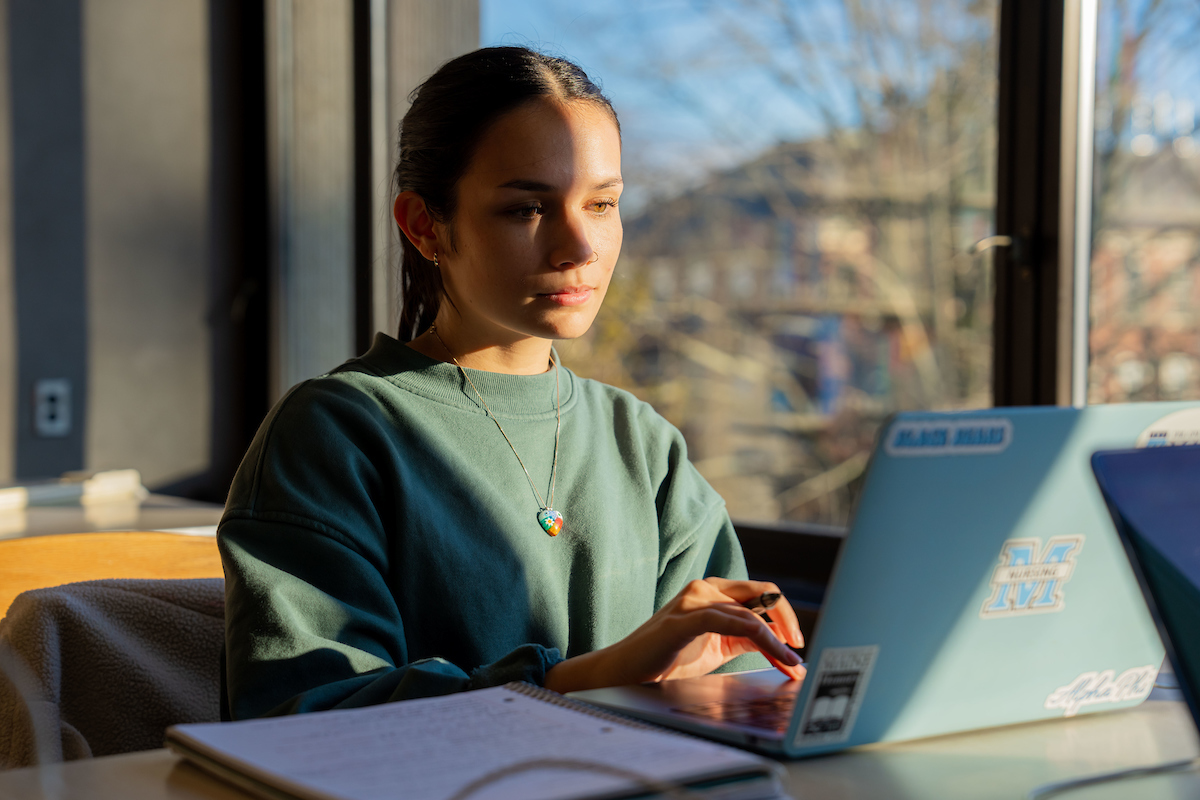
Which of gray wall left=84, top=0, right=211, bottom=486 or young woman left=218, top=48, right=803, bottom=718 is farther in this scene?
gray wall left=84, top=0, right=211, bottom=486

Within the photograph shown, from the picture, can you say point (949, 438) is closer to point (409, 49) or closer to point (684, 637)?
point (684, 637)

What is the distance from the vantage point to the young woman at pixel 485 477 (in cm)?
88

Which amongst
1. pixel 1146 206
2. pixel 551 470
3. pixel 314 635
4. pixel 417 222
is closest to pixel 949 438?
pixel 314 635

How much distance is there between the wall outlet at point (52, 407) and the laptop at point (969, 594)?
234 cm

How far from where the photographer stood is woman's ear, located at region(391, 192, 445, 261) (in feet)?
3.99

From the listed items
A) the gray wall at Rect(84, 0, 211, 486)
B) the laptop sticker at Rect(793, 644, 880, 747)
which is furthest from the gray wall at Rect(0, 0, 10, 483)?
the laptop sticker at Rect(793, 644, 880, 747)

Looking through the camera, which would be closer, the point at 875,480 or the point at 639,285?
the point at 875,480

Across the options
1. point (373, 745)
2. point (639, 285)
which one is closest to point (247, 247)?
point (639, 285)

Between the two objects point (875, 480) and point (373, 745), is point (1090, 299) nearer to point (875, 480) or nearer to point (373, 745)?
point (875, 480)

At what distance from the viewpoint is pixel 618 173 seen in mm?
1160

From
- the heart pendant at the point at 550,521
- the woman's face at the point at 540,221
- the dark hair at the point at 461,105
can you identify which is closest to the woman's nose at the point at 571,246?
the woman's face at the point at 540,221

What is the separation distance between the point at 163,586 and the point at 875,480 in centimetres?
83

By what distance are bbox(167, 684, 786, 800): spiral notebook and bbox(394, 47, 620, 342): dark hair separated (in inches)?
25.5

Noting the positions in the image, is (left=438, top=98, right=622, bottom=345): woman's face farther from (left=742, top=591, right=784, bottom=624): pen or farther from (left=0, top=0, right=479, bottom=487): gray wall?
(left=0, top=0, right=479, bottom=487): gray wall
